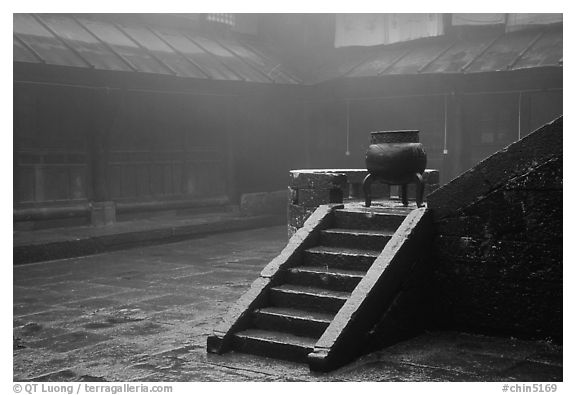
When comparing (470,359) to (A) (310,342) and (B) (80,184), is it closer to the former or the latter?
(A) (310,342)

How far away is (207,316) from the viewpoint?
27.1ft

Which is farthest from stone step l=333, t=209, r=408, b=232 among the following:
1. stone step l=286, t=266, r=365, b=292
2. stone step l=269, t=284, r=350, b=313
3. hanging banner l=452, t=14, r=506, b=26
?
hanging banner l=452, t=14, r=506, b=26

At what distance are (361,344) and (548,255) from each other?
195 centimetres

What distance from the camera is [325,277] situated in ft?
24.1

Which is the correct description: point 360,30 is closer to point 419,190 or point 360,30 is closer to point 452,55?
point 452,55

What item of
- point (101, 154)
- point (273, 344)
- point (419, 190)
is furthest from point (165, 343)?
point (101, 154)

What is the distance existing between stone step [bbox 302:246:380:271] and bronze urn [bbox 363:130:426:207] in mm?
1104

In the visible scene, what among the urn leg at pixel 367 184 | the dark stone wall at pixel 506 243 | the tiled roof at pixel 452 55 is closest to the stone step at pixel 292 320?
the dark stone wall at pixel 506 243

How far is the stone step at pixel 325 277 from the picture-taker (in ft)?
23.6

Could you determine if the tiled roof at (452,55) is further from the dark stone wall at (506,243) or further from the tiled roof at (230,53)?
the dark stone wall at (506,243)

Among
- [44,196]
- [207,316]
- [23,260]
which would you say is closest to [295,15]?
[44,196]

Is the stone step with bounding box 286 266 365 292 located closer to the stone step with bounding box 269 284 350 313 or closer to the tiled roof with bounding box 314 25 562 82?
the stone step with bounding box 269 284 350 313

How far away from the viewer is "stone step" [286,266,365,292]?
23.6 ft

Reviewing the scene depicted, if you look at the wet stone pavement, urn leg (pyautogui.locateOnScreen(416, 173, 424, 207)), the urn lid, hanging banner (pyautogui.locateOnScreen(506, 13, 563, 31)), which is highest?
hanging banner (pyautogui.locateOnScreen(506, 13, 563, 31))
